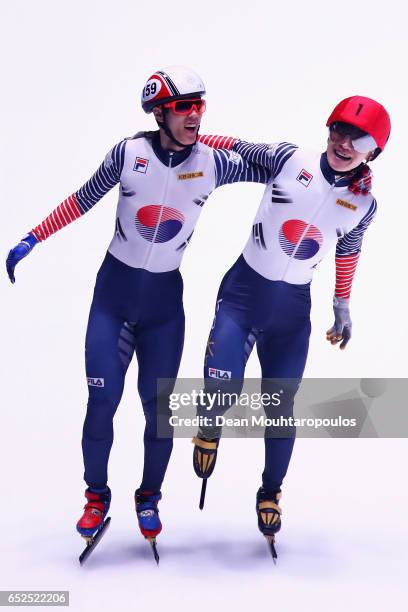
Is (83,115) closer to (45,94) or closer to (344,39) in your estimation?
(45,94)

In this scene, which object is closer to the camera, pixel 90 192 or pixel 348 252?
pixel 90 192

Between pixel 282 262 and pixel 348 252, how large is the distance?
481mm

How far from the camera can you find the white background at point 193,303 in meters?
6.47

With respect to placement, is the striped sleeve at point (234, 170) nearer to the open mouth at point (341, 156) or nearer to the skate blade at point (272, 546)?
the open mouth at point (341, 156)

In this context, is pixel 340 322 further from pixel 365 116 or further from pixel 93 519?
pixel 93 519

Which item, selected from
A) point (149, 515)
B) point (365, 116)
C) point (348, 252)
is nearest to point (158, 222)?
point (348, 252)

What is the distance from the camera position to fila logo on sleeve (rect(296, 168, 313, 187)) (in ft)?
19.7

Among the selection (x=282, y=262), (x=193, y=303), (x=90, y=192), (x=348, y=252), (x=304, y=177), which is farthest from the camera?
(x=193, y=303)

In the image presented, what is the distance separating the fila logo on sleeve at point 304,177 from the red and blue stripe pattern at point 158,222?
657 millimetres

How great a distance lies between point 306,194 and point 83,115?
225 inches

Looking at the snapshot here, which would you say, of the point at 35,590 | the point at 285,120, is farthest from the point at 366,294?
the point at 35,590

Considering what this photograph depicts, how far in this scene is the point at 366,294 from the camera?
1050cm

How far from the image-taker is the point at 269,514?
21.5ft

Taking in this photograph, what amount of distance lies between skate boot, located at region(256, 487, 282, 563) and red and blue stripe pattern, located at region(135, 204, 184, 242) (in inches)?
64.4
